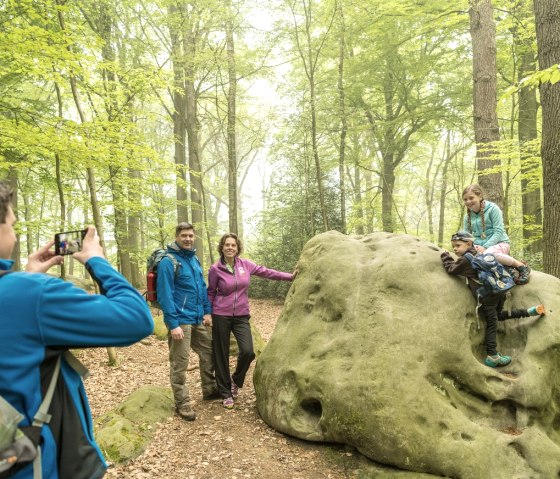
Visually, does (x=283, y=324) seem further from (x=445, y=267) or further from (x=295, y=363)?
(x=445, y=267)

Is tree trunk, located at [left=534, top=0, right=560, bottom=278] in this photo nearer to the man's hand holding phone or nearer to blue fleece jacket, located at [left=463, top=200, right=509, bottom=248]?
blue fleece jacket, located at [left=463, top=200, right=509, bottom=248]

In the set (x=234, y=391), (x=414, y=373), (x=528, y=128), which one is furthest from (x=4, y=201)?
(x=528, y=128)

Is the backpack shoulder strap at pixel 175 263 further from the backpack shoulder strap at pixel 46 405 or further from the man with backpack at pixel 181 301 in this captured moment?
the backpack shoulder strap at pixel 46 405

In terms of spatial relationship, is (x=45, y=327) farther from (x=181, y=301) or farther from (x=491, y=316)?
(x=491, y=316)

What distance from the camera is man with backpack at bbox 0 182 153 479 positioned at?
58.9 inches

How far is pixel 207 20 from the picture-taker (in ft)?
45.8

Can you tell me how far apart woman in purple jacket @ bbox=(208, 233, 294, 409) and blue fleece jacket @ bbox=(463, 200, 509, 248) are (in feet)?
11.5

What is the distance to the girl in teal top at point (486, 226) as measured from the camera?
5434 millimetres

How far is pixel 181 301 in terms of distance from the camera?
5684 mm

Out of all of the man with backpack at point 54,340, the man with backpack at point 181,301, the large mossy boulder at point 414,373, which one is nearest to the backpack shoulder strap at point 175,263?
the man with backpack at point 181,301

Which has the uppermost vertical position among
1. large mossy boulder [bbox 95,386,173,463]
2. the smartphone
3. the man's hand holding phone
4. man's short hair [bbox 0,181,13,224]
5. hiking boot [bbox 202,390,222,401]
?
man's short hair [bbox 0,181,13,224]

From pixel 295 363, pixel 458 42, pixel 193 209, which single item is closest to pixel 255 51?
pixel 193 209

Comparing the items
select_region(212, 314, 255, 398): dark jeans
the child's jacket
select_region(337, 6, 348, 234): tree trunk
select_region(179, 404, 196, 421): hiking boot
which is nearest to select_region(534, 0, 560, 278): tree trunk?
the child's jacket

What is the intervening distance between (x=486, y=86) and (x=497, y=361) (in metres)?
6.12
